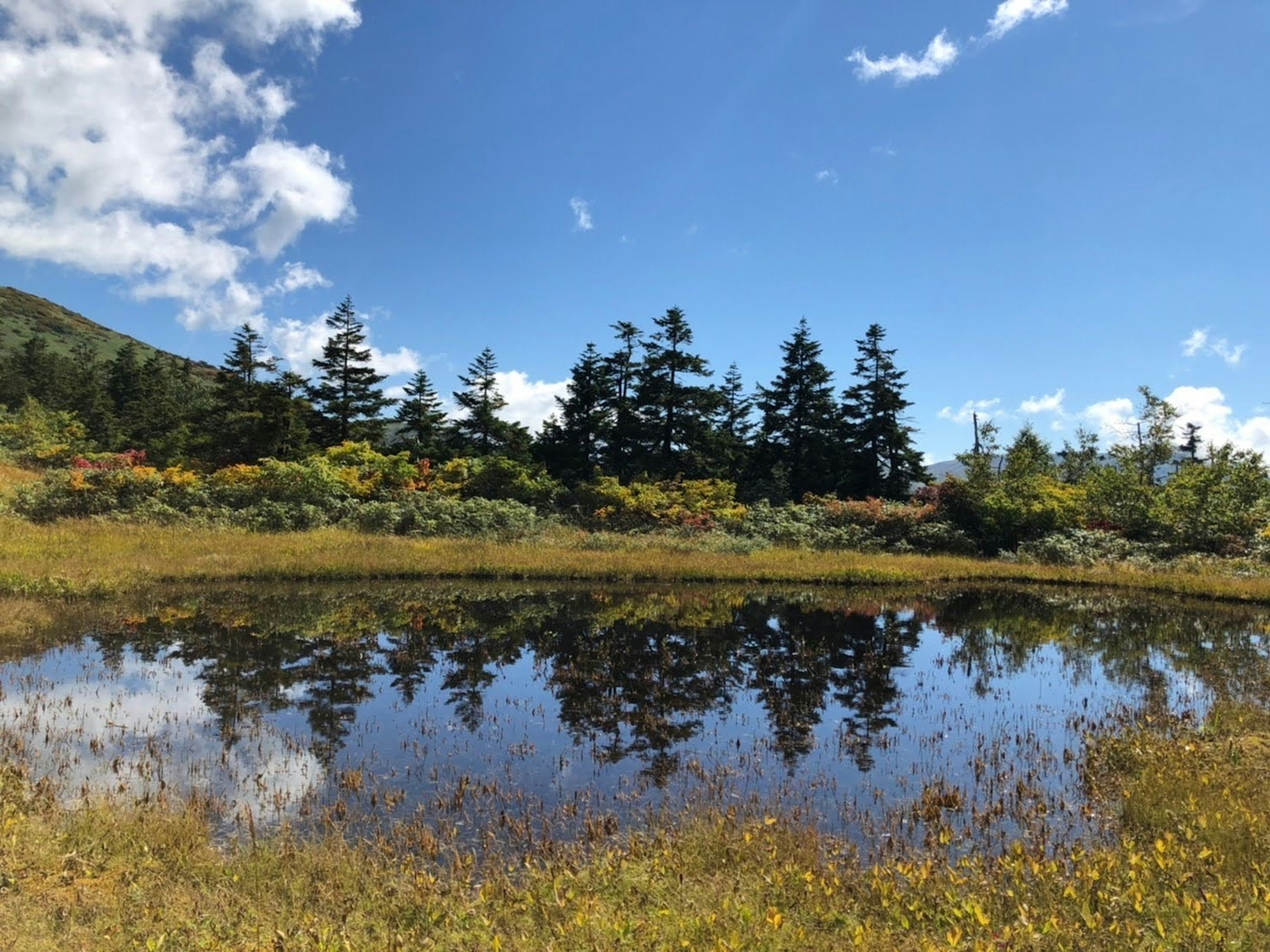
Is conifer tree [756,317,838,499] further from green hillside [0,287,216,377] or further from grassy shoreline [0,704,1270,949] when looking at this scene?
green hillside [0,287,216,377]

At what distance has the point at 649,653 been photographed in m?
14.5

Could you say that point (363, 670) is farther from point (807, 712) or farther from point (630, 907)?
point (630, 907)

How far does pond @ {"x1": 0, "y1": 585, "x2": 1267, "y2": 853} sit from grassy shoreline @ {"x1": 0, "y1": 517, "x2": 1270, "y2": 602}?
3.24 meters

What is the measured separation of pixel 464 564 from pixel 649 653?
12875 millimetres

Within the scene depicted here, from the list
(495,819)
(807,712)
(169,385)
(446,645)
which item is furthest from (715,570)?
(169,385)

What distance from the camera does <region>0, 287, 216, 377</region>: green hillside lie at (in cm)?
10206

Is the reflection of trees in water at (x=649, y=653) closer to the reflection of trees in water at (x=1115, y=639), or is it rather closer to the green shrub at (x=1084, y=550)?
the reflection of trees in water at (x=1115, y=639)

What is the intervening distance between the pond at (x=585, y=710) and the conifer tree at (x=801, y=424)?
90.3 ft

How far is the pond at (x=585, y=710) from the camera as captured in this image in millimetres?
7320

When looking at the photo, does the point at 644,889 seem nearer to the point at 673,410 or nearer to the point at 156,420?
the point at 673,410

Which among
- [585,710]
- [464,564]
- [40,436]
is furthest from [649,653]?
[40,436]

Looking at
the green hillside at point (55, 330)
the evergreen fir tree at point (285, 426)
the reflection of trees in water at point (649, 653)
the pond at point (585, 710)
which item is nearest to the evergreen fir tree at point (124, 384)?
the evergreen fir tree at point (285, 426)

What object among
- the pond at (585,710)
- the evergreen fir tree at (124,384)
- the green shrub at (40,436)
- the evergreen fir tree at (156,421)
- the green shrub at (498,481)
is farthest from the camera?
the evergreen fir tree at (124,384)

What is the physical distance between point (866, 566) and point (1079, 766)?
794 inches
